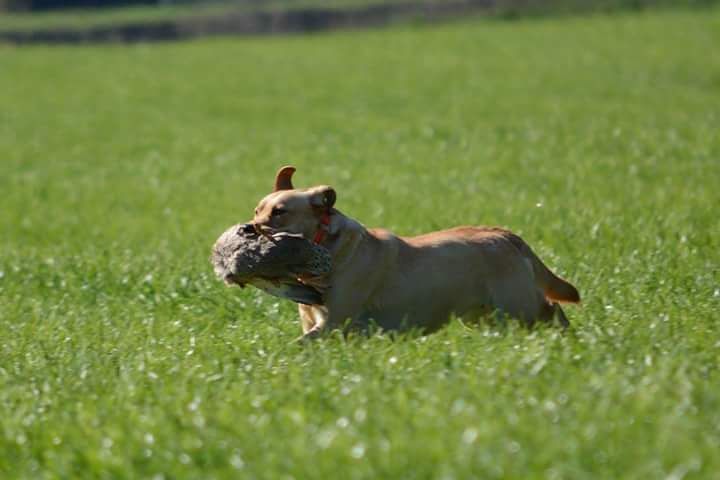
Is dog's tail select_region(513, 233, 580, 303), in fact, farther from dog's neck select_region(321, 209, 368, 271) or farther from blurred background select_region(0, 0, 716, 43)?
blurred background select_region(0, 0, 716, 43)

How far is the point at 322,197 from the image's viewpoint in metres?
7.00

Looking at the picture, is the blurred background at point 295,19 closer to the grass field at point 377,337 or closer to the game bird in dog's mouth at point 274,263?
the grass field at point 377,337

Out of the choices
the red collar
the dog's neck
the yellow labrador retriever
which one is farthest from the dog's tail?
the red collar

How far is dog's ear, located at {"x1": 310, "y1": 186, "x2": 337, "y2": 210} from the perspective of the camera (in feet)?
22.9

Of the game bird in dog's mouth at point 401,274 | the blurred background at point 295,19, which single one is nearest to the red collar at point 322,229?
the game bird in dog's mouth at point 401,274

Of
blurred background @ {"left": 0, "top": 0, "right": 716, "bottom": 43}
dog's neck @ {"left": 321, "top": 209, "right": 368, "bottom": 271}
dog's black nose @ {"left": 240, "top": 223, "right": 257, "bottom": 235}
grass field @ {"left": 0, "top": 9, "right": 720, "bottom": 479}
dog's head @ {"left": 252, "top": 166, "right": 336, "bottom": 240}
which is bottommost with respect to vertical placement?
blurred background @ {"left": 0, "top": 0, "right": 716, "bottom": 43}

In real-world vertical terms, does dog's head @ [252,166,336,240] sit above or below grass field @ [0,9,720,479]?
above

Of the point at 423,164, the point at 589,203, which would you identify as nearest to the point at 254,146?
the point at 423,164

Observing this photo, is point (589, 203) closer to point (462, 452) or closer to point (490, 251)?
point (490, 251)

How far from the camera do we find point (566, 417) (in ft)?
16.2

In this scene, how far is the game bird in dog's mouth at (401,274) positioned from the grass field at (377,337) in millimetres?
268

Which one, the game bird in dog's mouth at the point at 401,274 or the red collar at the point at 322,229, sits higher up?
the red collar at the point at 322,229

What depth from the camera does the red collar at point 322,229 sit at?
7.02 meters

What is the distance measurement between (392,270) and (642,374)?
192 cm
